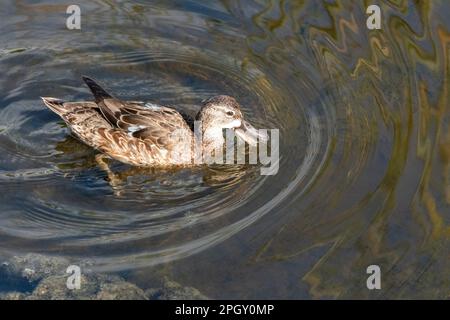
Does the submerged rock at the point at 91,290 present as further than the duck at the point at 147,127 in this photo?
No

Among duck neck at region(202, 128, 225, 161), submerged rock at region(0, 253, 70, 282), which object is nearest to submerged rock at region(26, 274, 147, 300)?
submerged rock at region(0, 253, 70, 282)

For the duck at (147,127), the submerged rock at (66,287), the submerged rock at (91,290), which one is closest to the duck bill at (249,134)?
the duck at (147,127)

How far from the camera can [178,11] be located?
37.4ft

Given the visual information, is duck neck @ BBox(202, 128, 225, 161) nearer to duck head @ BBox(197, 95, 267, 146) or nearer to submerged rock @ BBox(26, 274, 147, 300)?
duck head @ BBox(197, 95, 267, 146)

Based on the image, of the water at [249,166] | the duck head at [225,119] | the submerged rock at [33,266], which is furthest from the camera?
the duck head at [225,119]

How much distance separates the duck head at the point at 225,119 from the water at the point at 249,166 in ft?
1.11

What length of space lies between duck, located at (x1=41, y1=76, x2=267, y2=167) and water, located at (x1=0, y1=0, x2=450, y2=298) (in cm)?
22

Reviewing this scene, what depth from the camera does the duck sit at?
30.7ft

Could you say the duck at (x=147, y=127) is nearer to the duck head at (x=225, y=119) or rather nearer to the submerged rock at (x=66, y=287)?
the duck head at (x=225, y=119)

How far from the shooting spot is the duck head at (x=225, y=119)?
9328 millimetres

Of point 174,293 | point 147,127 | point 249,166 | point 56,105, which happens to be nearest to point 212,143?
point 249,166

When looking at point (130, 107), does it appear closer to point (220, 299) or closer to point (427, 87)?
point (220, 299)
